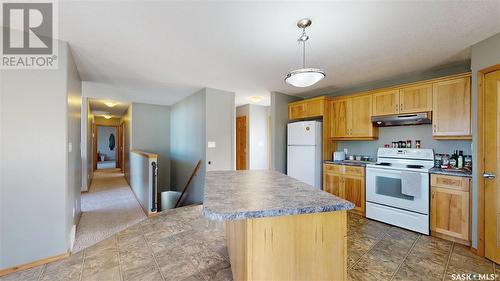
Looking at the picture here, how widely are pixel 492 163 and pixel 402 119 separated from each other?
121 cm

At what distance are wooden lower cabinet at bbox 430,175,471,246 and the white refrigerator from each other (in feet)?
5.65

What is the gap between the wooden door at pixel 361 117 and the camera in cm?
359

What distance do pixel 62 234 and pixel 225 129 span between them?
303cm

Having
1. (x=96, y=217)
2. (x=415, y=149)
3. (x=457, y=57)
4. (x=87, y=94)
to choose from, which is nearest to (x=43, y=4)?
(x=96, y=217)

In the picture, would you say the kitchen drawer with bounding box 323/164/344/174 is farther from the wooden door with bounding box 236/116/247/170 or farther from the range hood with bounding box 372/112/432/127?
the wooden door with bounding box 236/116/247/170

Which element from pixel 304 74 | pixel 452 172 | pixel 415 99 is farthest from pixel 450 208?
pixel 304 74

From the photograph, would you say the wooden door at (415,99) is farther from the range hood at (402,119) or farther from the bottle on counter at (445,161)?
the bottle on counter at (445,161)

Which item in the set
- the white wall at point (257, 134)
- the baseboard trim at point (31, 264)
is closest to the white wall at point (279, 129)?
the white wall at point (257, 134)

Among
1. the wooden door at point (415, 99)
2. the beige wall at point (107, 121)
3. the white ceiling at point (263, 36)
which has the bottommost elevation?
the wooden door at point (415, 99)

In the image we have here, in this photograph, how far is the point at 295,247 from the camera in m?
1.28

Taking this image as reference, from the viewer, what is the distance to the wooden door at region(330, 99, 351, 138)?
154 inches

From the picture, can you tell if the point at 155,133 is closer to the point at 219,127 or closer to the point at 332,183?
the point at 219,127

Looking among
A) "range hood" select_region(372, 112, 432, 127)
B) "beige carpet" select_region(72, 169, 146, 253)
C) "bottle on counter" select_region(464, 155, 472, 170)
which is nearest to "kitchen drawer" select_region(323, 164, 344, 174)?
"range hood" select_region(372, 112, 432, 127)

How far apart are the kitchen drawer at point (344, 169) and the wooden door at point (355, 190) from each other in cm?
7
